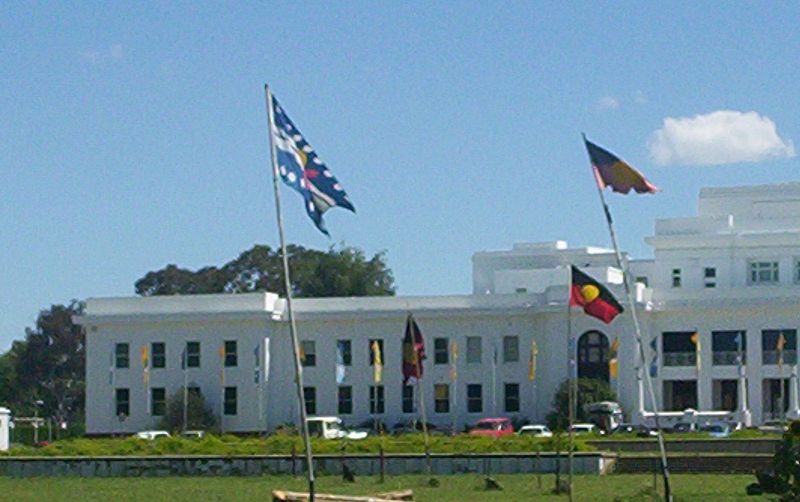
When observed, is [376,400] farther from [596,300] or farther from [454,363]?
[596,300]

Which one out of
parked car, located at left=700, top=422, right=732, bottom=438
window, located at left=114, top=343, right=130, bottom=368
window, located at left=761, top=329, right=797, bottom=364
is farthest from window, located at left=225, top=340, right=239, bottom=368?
window, located at left=761, top=329, right=797, bottom=364

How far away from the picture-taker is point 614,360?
75812 mm

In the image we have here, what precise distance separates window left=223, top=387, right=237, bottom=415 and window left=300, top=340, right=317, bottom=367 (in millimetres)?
3264

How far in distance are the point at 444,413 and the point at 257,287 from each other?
41.5 m

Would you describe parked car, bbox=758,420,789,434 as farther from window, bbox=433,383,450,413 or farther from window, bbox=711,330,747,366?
window, bbox=433,383,450,413

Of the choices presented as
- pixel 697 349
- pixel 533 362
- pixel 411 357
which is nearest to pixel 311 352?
pixel 533 362

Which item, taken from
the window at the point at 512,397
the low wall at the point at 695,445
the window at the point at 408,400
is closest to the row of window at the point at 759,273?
the window at the point at 512,397

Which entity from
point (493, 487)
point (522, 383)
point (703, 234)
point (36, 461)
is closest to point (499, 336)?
point (522, 383)

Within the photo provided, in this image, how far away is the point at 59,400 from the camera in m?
117

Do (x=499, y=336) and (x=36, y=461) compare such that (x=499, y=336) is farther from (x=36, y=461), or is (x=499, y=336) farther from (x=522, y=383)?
(x=36, y=461)

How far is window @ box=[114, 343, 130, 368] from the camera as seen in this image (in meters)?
83.9

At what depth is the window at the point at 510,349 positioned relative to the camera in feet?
265

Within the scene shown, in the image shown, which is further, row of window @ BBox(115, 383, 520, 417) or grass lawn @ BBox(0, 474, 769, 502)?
row of window @ BBox(115, 383, 520, 417)

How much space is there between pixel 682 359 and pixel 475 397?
8633mm
